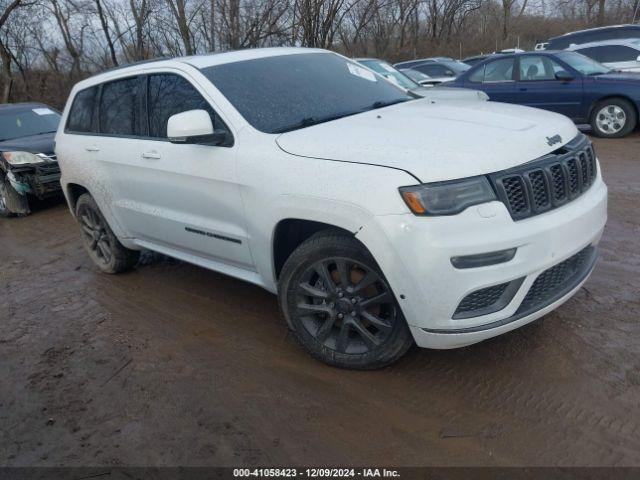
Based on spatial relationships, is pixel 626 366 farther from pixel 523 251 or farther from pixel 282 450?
pixel 282 450

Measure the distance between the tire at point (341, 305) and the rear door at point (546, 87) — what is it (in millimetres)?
7948

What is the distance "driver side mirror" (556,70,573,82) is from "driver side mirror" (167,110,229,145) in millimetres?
8114

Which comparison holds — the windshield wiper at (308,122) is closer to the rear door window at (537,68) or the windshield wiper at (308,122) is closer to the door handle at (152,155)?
the door handle at (152,155)

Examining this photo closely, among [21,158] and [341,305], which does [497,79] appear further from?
[341,305]

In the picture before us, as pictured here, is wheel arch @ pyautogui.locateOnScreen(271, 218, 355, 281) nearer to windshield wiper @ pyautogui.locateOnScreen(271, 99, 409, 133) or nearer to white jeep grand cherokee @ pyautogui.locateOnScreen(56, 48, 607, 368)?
white jeep grand cherokee @ pyautogui.locateOnScreen(56, 48, 607, 368)

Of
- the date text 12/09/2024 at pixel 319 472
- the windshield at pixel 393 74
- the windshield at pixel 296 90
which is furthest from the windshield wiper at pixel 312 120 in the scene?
the windshield at pixel 393 74

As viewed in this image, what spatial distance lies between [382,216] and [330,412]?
3.59 ft

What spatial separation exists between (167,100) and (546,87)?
25.9ft

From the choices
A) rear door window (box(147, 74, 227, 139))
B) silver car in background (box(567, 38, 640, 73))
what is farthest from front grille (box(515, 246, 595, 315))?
silver car in background (box(567, 38, 640, 73))

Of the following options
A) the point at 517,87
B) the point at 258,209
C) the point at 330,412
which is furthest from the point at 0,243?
the point at 517,87

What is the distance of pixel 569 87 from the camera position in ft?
31.0

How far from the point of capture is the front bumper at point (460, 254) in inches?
99.8

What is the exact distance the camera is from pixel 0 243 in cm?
717

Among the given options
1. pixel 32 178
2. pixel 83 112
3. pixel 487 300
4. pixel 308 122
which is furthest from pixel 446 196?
pixel 32 178
